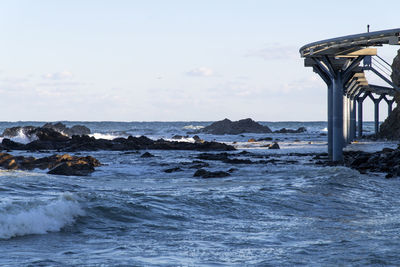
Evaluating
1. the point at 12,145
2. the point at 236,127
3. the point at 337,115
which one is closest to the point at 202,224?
the point at 337,115

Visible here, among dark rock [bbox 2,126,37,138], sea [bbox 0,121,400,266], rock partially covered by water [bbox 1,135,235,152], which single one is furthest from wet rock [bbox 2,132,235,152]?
sea [bbox 0,121,400,266]

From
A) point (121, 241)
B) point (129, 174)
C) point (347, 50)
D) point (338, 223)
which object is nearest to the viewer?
point (121, 241)

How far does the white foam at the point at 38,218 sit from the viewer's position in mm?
9938

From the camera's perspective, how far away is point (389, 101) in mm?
74562

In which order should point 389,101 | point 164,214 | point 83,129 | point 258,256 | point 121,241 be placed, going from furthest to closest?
point 83,129 → point 389,101 → point 164,214 → point 121,241 → point 258,256

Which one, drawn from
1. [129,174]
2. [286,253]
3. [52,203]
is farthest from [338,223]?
[129,174]

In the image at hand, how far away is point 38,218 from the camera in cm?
1062

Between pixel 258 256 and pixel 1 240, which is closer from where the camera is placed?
pixel 258 256

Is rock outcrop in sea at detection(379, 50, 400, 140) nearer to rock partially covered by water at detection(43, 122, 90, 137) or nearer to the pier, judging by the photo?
the pier

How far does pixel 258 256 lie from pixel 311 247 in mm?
1038

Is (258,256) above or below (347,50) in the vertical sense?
below

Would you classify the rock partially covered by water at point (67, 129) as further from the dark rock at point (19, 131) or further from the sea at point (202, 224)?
the sea at point (202, 224)

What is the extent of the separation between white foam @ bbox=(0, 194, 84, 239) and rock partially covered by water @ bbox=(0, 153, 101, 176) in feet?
36.8

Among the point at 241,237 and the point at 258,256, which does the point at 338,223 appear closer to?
the point at 241,237
